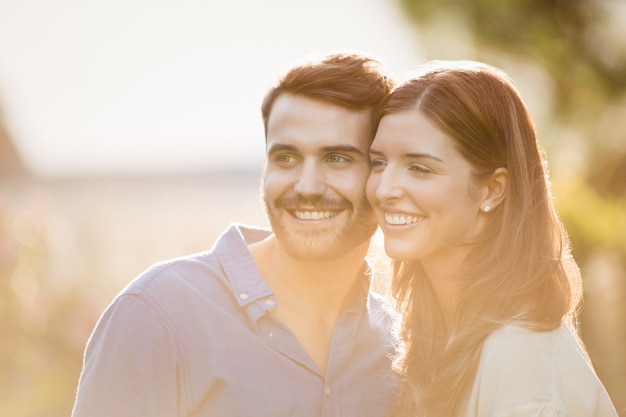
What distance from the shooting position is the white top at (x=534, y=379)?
2.54 m

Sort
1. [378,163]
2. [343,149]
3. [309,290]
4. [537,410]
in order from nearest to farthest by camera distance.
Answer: [537,410] < [378,163] < [343,149] < [309,290]

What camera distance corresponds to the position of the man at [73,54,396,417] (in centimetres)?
306

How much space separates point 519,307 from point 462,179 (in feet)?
1.44

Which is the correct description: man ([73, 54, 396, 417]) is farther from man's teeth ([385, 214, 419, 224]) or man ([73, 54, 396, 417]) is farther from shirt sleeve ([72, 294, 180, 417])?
man's teeth ([385, 214, 419, 224])

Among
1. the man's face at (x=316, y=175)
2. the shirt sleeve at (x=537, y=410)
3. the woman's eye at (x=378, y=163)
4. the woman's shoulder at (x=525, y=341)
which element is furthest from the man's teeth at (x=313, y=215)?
the shirt sleeve at (x=537, y=410)

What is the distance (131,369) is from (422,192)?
109cm

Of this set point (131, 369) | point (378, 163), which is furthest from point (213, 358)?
point (378, 163)

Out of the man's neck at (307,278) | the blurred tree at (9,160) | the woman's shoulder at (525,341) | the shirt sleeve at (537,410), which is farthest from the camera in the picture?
the blurred tree at (9,160)

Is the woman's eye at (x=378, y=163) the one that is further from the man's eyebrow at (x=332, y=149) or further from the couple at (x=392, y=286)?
the man's eyebrow at (x=332, y=149)

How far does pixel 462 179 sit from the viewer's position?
2953mm

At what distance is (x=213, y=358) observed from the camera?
3.10m

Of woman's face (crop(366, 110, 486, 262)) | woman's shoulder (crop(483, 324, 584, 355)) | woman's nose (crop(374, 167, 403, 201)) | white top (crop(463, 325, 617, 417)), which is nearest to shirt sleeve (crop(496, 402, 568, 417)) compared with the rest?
white top (crop(463, 325, 617, 417))

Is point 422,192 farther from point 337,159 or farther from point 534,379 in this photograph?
point 534,379

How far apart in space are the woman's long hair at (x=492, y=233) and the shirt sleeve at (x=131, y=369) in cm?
83
